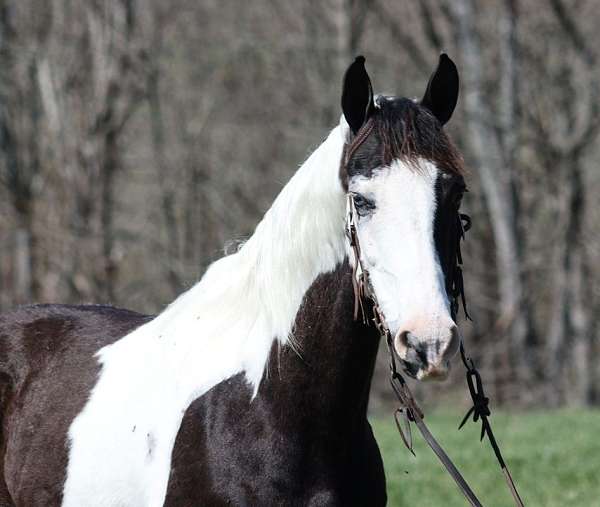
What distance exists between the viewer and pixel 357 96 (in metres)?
3.54

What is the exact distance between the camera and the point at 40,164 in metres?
19.5

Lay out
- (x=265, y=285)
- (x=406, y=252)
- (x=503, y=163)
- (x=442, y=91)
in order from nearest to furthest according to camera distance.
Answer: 1. (x=406, y=252)
2. (x=442, y=91)
3. (x=265, y=285)
4. (x=503, y=163)

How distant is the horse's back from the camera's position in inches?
178

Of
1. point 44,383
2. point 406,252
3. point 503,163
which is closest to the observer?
point 406,252

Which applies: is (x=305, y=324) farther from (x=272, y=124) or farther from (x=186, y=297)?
(x=272, y=124)

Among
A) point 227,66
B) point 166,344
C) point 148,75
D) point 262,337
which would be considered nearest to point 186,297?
point 166,344

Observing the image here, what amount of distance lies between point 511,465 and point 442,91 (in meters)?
6.33

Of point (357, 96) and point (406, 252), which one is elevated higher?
point (357, 96)

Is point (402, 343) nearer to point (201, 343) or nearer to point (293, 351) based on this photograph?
point (293, 351)

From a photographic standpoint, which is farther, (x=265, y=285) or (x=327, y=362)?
(x=265, y=285)

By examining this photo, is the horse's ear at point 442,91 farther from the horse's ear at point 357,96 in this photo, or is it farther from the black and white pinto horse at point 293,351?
the horse's ear at point 357,96

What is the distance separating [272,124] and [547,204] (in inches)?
230

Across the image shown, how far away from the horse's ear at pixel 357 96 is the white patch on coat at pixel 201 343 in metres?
0.09

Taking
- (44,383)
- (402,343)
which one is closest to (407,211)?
(402,343)
